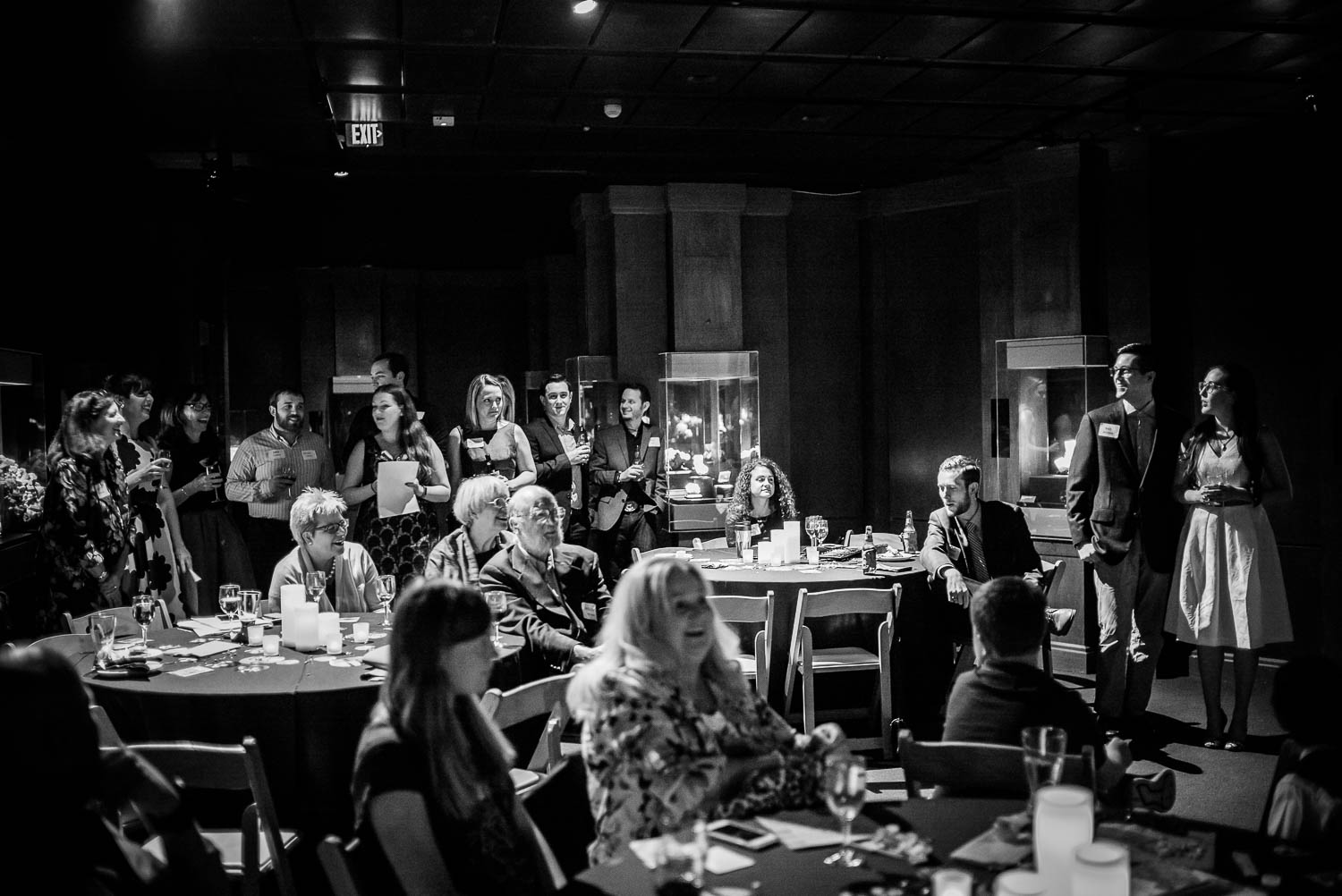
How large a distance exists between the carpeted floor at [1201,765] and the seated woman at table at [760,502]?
1.67m

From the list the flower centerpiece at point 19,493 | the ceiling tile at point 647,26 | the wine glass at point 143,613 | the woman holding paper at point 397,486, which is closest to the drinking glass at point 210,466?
the flower centerpiece at point 19,493

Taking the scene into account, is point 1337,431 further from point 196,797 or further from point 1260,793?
point 196,797

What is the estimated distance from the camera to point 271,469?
6703mm

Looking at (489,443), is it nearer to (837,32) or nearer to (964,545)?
(964,545)

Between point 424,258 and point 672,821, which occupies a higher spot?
point 424,258

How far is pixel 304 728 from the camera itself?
3604 mm

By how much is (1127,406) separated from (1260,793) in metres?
2.10

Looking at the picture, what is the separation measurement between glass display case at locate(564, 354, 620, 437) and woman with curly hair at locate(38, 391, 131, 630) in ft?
13.9

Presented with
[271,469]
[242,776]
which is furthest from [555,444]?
[242,776]

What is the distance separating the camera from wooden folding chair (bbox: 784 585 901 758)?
16.7 feet

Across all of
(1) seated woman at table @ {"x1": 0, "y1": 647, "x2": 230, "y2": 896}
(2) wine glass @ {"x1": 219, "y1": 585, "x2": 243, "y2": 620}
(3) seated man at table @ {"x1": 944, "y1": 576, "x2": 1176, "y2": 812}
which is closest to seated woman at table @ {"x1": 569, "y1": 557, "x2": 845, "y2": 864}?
(3) seated man at table @ {"x1": 944, "y1": 576, "x2": 1176, "y2": 812}

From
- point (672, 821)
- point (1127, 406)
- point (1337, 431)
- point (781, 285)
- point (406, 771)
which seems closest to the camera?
point (406, 771)

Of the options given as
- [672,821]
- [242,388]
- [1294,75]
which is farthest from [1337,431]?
[242,388]

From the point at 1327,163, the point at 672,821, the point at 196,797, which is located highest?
the point at 1327,163
